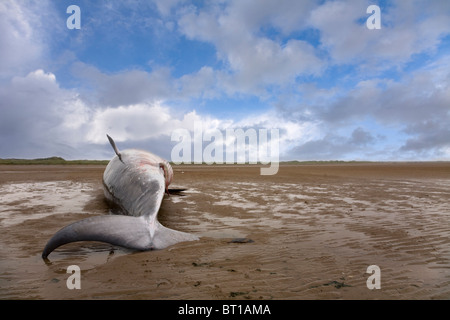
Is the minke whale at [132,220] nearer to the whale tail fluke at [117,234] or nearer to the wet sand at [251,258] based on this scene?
the whale tail fluke at [117,234]

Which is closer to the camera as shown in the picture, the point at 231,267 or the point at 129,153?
the point at 231,267

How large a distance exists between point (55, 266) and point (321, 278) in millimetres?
3066

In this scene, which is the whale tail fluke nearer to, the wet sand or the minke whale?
the minke whale

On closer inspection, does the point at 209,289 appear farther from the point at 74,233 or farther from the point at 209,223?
the point at 209,223

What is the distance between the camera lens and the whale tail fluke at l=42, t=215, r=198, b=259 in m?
3.55

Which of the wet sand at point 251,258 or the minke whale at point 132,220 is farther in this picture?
the minke whale at point 132,220

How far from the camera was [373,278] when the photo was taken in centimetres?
301

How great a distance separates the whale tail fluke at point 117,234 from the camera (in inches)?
140

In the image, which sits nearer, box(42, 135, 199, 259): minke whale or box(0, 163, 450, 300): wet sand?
box(0, 163, 450, 300): wet sand

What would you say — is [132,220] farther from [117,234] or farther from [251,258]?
[251,258]

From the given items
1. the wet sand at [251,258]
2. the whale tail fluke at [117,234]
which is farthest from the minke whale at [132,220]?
the wet sand at [251,258]

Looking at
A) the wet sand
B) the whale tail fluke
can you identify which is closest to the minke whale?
the whale tail fluke
